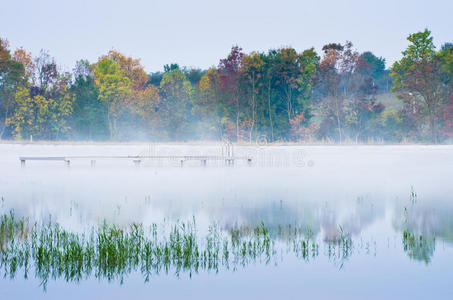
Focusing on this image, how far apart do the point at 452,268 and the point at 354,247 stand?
1771 mm

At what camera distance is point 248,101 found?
4556 cm

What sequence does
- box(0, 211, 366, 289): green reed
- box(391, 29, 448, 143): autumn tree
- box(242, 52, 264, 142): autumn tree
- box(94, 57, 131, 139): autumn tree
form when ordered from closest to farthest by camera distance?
box(0, 211, 366, 289): green reed < box(391, 29, 448, 143): autumn tree < box(242, 52, 264, 142): autumn tree < box(94, 57, 131, 139): autumn tree

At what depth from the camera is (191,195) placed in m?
16.0

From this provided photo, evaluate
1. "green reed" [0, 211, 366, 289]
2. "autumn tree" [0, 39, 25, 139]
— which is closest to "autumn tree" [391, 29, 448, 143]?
"autumn tree" [0, 39, 25, 139]

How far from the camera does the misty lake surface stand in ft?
23.1

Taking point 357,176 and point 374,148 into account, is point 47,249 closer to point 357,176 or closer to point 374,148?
point 357,176

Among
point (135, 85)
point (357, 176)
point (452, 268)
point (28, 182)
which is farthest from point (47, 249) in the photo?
point (135, 85)

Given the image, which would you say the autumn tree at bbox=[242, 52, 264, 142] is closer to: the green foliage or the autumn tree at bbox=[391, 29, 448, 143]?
the autumn tree at bbox=[391, 29, 448, 143]

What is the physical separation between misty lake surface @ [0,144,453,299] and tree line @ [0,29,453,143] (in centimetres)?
2403

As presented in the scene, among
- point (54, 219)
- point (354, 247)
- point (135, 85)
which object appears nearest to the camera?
point (354, 247)

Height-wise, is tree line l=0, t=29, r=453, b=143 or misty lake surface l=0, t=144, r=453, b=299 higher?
tree line l=0, t=29, r=453, b=143

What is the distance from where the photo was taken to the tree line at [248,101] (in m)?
43.2

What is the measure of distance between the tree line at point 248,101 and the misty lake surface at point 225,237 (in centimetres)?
2403

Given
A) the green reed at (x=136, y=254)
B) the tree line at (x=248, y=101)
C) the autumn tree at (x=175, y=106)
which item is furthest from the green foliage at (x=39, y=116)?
the green reed at (x=136, y=254)
